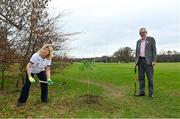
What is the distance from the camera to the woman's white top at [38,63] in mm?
11375

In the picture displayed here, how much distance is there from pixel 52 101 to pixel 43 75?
1.05 m

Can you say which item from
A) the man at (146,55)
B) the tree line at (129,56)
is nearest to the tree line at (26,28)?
the man at (146,55)

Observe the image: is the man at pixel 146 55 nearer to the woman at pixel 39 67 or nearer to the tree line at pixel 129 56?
the woman at pixel 39 67

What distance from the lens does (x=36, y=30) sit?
663 inches

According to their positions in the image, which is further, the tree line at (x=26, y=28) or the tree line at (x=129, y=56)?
the tree line at (x=129, y=56)

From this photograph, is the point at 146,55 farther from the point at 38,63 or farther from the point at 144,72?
the point at 38,63

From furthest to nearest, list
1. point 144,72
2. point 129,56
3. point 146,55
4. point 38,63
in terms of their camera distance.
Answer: point 129,56 < point 144,72 < point 146,55 < point 38,63

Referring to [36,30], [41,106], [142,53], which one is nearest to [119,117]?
[41,106]

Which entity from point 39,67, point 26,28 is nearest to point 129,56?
point 26,28

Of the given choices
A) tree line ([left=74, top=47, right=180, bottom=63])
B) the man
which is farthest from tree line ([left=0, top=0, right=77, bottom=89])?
tree line ([left=74, top=47, right=180, bottom=63])

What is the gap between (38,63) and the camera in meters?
11.5

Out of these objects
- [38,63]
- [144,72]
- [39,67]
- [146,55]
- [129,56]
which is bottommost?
[144,72]

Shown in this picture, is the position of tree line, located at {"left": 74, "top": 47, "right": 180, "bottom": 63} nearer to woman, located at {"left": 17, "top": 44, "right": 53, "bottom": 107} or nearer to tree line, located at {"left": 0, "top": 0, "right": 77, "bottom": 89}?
tree line, located at {"left": 0, "top": 0, "right": 77, "bottom": 89}

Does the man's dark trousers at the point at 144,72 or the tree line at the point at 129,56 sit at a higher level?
the tree line at the point at 129,56
